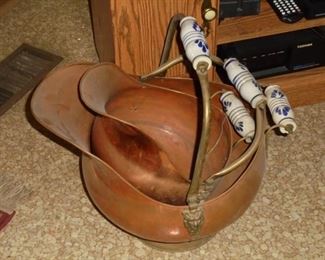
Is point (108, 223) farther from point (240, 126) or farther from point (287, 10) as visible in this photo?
point (287, 10)

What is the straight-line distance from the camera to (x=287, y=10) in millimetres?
1218

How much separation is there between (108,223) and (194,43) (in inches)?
18.8

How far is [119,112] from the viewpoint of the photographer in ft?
3.39

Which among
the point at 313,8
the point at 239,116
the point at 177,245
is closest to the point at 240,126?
the point at 239,116

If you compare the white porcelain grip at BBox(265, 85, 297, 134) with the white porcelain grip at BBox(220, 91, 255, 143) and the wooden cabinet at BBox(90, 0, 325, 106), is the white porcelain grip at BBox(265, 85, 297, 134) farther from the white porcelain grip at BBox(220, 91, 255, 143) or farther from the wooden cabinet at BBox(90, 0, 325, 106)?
the wooden cabinet at BBox(90, 0, 325, 106)

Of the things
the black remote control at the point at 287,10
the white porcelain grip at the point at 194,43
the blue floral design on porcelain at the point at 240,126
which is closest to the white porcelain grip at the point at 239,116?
the blue floral design on porcelain at the point at 240,126

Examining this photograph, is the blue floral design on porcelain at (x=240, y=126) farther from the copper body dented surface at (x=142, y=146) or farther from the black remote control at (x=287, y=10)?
the black remote control at (x=287, y=10)

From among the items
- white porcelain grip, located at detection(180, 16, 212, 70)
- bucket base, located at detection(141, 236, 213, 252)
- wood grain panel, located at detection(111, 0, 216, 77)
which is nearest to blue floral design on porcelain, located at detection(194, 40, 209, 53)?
white porcelain grip, located at detection(180, 16, 212, 70)

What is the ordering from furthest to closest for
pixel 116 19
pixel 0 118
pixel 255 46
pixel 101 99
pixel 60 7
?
1. pixel 60 7
2. pixel 0 118
3. pixel 255 46
4. pixel 116 19
5. pixel 101 99

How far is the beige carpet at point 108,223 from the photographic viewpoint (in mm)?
1118

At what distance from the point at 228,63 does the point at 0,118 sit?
0.62 m

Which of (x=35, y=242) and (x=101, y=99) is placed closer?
(x=101, y=99)

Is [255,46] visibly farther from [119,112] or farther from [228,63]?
[119,112]

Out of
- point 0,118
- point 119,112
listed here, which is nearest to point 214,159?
point 119,112
